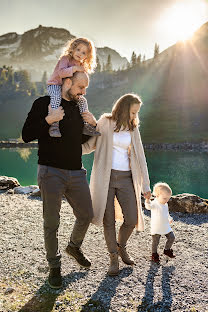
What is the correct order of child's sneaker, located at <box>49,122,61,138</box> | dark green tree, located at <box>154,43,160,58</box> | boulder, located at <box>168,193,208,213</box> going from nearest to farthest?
1. child's sneaker, located at <box>49,122,61,138</box>
2. boulder, located at <box>168,193,208,213</box>
3. dark green tree, located at <box>154,43,160,58</box>

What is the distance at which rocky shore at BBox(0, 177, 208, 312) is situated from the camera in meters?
4.12

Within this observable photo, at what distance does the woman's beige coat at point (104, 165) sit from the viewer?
191 inches

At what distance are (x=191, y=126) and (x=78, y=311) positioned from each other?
9581 cm

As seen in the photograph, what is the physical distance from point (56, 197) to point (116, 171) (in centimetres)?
128

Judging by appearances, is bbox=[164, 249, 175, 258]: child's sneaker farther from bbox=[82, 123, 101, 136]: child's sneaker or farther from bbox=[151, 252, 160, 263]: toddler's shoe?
bbox=[82, 123, 101, 136]: child's sneaker

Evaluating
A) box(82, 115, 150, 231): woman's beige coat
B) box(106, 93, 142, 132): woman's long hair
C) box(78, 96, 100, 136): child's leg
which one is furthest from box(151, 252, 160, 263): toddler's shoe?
box(78, 96, 100, 136): child's leg

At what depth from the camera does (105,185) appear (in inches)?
191

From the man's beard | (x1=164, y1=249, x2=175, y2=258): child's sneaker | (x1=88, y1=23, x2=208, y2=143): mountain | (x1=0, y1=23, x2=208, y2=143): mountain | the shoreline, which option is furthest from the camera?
(x1=0, y1=23, x2=208, y2=143): mountain

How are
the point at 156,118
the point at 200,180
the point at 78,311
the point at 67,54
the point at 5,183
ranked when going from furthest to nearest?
1. the point at 156,118
2. the point at 200,180
3. the point at 5,183
4. the point at 67,54
5. the point at 78,311

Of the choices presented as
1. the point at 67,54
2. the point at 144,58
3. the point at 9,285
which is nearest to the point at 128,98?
the point at 67,54

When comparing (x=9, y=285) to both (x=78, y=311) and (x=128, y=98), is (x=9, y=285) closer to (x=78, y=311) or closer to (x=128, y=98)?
(x=78, y=311)

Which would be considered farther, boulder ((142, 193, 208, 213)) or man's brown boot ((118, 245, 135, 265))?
boulder ((142, 193, 208, 213))

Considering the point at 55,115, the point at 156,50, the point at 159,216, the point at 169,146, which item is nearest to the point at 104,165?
the point at 55,115

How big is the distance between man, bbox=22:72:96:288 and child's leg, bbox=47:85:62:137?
0.08 metres
